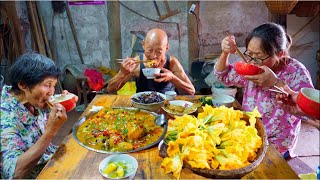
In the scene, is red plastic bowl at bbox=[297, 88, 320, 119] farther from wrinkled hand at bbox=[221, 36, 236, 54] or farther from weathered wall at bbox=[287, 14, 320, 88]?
weathered wall at bbox=[287, 14, 320, 88]

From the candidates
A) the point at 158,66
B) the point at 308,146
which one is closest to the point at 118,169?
the point at 158,66

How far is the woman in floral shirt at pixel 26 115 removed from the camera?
2027 mm

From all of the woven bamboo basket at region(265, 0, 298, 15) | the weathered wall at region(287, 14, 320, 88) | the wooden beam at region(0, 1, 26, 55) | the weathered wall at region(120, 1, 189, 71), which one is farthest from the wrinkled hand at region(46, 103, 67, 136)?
the weathered wall at region(287, 14, 320, 88)

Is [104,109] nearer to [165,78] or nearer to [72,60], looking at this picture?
[165,78]

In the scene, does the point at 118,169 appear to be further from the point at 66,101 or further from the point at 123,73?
the point at 123,73

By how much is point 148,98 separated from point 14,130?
4.15ft

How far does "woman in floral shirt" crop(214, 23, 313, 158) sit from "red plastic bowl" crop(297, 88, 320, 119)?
2.09ft

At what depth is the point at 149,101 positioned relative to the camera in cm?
283

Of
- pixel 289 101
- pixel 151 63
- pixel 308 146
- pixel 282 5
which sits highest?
pixel 282 5

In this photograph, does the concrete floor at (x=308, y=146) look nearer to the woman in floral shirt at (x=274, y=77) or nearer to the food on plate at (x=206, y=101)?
the woman in floral shirt at (x=274, y=77)

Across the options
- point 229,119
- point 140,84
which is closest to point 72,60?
point 140,84

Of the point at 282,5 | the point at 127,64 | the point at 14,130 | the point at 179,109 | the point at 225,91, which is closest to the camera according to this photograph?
the point at 14,130

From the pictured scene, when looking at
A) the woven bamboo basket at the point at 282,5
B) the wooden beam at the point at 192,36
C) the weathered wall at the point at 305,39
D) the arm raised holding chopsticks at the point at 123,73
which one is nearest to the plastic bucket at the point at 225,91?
the wooden beam at the point at 192,36

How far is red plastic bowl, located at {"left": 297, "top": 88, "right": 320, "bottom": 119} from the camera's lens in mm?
1678
